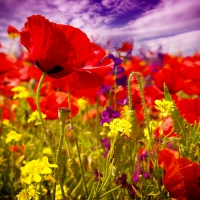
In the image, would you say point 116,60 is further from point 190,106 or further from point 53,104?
point 190,106

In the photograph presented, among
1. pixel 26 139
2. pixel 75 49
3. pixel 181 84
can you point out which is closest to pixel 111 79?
pixel 181 84

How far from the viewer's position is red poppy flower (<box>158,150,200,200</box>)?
1.62ft

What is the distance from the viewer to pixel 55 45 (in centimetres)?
53

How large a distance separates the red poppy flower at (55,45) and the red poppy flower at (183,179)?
0.75 feet

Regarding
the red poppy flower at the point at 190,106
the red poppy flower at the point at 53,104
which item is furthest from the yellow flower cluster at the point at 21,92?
the red poppy flower at the point at 190,106

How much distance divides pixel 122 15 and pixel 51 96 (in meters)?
0.32

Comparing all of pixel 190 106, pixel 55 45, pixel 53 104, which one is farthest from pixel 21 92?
pixel 190 106

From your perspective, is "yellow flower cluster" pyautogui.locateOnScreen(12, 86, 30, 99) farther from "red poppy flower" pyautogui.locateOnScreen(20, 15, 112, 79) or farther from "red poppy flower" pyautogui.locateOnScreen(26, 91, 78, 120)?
"red poppy flower" pyautogui.locateOnScreen(20, 15, 112, 79)

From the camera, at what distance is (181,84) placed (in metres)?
1.00

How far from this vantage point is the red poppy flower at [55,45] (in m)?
0.52

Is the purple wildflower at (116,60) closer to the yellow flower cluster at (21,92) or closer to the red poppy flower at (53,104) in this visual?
the red poppy flower at (53,104)

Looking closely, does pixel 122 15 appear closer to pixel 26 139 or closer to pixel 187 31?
pixel 187 31

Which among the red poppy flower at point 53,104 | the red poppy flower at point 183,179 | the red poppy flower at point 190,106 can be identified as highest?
the red poppy flower at point 53,104

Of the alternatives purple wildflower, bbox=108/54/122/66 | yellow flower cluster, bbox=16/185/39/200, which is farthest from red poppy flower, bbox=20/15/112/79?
purple wildflower, bbox=108/54/122/66
